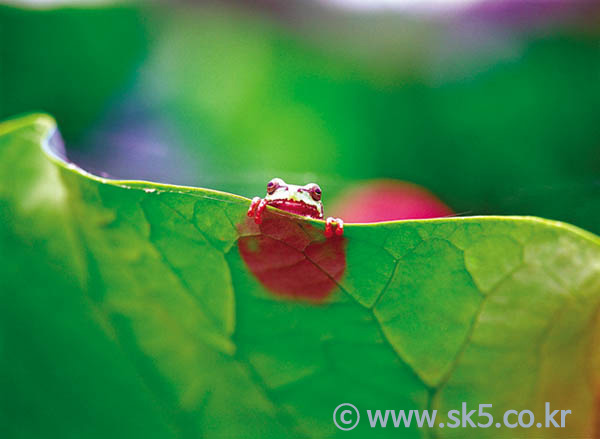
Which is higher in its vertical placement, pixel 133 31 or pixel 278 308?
pixel 133 31

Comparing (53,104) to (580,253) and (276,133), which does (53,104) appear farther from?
(580,253)

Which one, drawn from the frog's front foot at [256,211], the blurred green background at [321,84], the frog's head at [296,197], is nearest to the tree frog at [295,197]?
the frog's head at [296,197]

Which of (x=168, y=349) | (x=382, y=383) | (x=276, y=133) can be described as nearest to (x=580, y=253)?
(x=382, y=383)

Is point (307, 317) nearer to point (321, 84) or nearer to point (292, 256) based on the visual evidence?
point (292, 256)

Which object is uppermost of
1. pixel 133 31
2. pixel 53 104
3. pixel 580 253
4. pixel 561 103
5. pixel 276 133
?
pixel 561 103

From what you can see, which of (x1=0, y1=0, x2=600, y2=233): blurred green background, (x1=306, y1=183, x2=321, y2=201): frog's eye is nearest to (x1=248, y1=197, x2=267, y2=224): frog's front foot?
(x1=306, y1=183, x2=321, y2=201): frog's eye
